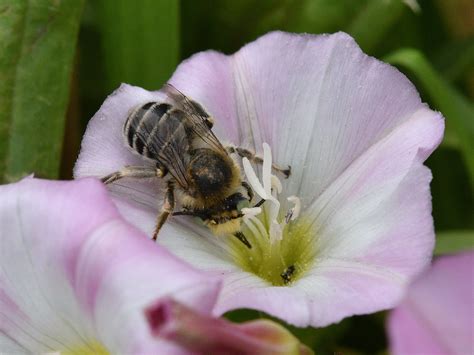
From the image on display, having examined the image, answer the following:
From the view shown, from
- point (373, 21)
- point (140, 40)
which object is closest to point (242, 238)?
point (140, 40)

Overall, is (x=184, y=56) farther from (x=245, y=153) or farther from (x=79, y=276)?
(x=79, y=276)

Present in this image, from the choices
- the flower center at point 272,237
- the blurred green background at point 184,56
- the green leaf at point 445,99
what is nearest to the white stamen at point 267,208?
the flower center at point 272,237

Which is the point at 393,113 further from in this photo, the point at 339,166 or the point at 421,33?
the point at 421,33

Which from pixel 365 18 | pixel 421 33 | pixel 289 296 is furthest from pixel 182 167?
pixel 421 33

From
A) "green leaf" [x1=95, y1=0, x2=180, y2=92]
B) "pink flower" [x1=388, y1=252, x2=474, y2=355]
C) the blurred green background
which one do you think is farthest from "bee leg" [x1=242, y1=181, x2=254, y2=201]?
"pink flower" [x1=388, y1=252, x2=474, y2=355]

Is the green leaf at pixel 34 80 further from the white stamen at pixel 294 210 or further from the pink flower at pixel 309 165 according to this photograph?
the white stamen at pixel 294 210

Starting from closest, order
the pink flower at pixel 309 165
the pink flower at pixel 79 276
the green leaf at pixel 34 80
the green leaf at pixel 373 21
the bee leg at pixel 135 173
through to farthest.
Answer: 1. the pink flower at pixel 79 276
2. the pink flower at pixel 309 165
3. the bee leg at pixel 135 173
4. the green leaf at pixel 34 80
5. the green leaf at pixel 373 21

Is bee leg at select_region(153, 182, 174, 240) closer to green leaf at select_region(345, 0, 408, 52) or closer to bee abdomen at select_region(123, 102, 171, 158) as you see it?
bee abdomen at select_region(123, 102, 171, 158)
